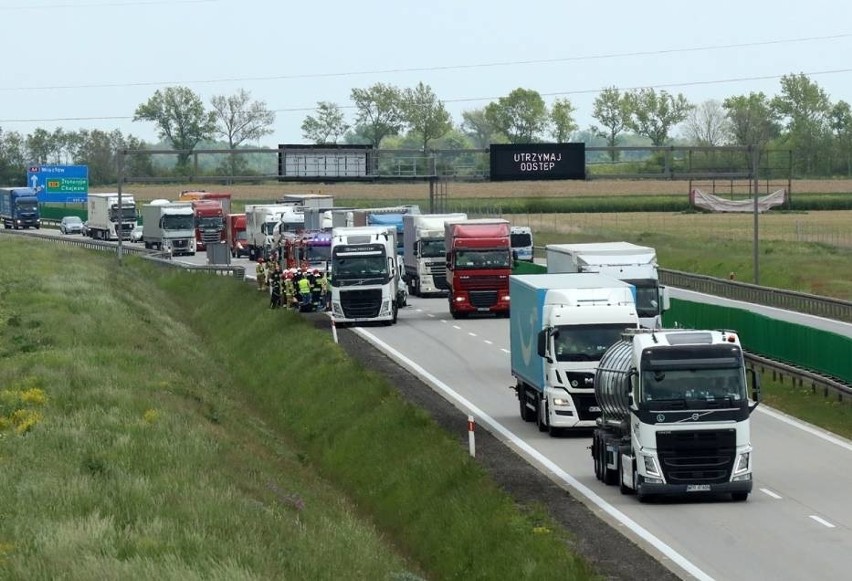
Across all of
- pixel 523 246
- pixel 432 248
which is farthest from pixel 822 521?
pixel 523 246

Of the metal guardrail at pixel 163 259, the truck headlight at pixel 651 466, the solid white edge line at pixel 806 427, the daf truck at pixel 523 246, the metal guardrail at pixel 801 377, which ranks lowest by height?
the solid white edge line at pixel 806 427

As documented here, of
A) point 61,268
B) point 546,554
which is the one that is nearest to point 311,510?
point 546,554

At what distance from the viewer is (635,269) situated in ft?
144

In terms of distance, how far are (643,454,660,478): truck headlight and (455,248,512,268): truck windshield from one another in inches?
1343

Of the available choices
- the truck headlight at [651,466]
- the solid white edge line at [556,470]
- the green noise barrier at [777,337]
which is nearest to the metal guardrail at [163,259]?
the solid white edge line at [556,470]

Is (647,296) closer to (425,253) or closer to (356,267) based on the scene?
(356,267)

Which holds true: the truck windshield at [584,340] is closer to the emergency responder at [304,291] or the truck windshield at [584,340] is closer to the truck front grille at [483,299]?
the truck front grille at [483,299]

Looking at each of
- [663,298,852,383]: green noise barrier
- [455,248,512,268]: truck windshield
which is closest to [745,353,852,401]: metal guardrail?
[663,298,852,383]: green noise barrier

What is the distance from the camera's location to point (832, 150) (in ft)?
640

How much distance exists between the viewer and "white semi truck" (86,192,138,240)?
12956cm

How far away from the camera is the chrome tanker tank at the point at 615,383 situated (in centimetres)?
2592

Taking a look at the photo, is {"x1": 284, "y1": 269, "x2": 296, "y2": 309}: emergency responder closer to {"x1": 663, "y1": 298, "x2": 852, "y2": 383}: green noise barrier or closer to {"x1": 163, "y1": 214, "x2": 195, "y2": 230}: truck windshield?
{"x1": 663, "y1": 298, "x2": 852, "y2": 383}: green noise barrier

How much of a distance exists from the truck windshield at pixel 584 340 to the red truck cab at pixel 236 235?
78.4 m

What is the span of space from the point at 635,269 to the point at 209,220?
2911 inches
